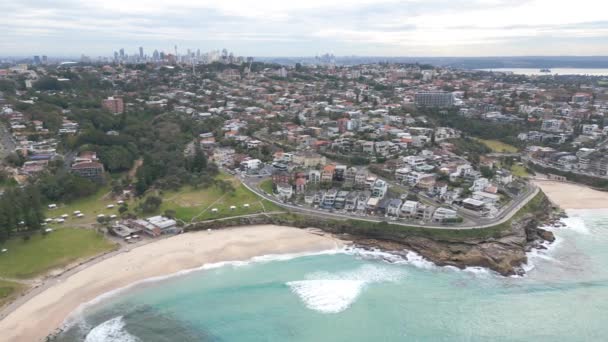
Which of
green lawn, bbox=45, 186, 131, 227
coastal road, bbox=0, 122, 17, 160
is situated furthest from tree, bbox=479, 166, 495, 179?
coastal road, bbox=0, 122, 17, 160

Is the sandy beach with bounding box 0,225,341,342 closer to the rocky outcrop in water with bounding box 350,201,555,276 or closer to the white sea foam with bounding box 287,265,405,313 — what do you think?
the white sea foam with bounding box 287,265,405,313

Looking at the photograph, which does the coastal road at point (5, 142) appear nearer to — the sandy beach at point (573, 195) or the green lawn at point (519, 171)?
the green lawn at point (519, 171)

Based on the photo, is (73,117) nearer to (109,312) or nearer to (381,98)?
(109,312)

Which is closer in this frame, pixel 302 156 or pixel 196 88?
pixel 302 156

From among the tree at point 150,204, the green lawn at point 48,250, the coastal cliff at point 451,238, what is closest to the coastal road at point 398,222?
the coastal cliff at point 451,238

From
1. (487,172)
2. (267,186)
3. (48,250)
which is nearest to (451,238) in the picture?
(487,172)

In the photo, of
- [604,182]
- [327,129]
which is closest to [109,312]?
[327,129]

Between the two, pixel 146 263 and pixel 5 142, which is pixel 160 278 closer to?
Answer: pixel 146 263
